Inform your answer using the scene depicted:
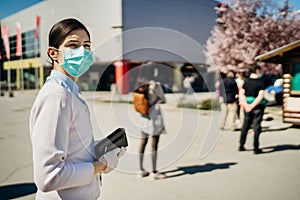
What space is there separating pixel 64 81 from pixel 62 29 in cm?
27

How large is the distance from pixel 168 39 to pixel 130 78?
1248mm

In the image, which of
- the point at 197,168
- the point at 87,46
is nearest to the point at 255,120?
the point at 197,168

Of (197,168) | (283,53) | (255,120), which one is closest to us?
(197,168)

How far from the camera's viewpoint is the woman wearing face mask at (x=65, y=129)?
1186 millimetres

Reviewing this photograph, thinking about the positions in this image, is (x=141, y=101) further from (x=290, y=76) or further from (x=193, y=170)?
(x=290, y=76)

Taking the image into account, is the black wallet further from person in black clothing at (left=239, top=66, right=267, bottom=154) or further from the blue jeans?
the blue jeans

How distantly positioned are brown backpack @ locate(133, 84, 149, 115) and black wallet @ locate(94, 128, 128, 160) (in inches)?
94.4

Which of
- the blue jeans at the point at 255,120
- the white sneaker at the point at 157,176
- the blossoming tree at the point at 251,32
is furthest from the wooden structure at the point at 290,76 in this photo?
the blossoming tree at the point at 251,32

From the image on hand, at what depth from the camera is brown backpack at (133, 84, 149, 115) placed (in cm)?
401

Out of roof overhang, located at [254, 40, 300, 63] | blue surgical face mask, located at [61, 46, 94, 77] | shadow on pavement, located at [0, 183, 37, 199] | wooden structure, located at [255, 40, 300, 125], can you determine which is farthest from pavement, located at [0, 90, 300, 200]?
roof overhang, located at [254, 40, 300, 63]

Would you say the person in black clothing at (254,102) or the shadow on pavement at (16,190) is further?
the person in black clothing at (254,102)

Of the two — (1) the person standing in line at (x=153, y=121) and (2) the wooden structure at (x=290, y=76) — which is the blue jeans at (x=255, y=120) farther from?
(2) the wooden structure at (x=290, y=76)

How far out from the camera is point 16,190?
3.97m

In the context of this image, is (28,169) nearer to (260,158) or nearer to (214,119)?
(214,119)
